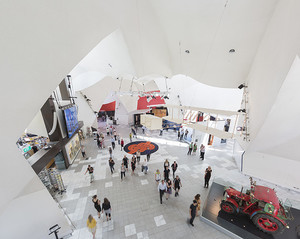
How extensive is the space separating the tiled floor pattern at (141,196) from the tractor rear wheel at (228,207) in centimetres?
88

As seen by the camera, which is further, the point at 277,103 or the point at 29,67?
the point at 277,103

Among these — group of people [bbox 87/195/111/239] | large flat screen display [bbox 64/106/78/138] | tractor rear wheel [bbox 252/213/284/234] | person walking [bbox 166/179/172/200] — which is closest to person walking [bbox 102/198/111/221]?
group of people [bbox 87/195/111/239]

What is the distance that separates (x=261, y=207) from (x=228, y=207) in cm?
107

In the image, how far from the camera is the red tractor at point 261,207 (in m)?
4.13

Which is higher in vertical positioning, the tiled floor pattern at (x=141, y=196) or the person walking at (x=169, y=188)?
the person walking at (x=169, y=188)

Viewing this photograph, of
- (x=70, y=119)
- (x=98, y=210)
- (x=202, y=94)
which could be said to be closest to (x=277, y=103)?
(x=98, y=210)

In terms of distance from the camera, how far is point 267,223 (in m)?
4.33

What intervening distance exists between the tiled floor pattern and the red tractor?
3.58 ft

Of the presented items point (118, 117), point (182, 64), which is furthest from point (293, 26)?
point (118, 117)

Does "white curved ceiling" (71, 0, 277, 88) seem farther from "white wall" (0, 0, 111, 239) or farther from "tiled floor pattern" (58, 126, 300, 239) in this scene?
"tiled floor pattern" (58, 126, 300, 239)

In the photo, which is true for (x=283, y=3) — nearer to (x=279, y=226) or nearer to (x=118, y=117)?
(x=279, y=226)

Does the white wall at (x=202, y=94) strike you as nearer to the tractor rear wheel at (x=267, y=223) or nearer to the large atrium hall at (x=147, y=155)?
the large atrium hall at (x=147, y=155)

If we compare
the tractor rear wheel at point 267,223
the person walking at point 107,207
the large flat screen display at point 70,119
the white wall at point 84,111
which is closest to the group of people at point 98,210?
the person walking at point 107,207

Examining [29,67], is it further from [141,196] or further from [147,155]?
[147,155]
